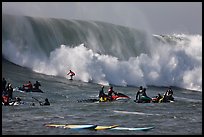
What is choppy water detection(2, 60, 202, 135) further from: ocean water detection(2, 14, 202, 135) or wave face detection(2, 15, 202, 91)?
wave face detection(2, 15, 202, 91)

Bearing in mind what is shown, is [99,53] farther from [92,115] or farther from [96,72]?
[92,115]

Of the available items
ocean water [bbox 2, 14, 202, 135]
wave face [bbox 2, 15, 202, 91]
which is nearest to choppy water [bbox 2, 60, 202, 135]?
ocean water [bbox 2, 14, 202, 135]

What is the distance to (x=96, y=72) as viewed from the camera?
4372 cm

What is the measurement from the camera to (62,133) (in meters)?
18.3

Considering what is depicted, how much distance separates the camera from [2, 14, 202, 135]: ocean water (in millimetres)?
21344

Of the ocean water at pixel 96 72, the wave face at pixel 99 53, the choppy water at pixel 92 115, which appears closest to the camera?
the choppy water at pixel 92 115

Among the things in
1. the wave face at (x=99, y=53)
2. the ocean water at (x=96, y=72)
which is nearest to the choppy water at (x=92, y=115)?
the ocean water at (x=96, y=72)

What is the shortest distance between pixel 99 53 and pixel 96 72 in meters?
5.08

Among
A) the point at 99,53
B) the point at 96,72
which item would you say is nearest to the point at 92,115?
the point at 96,72

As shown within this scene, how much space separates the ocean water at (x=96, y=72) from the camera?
70.0 ft

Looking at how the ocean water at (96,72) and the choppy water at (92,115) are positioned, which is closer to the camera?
the choppy water at (92,115)

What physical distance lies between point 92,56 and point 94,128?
1066 inches

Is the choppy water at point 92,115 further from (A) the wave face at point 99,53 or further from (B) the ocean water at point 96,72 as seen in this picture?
(A) the wave face at point 99,53

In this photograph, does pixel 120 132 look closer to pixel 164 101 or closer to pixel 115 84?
pixel 164 101
